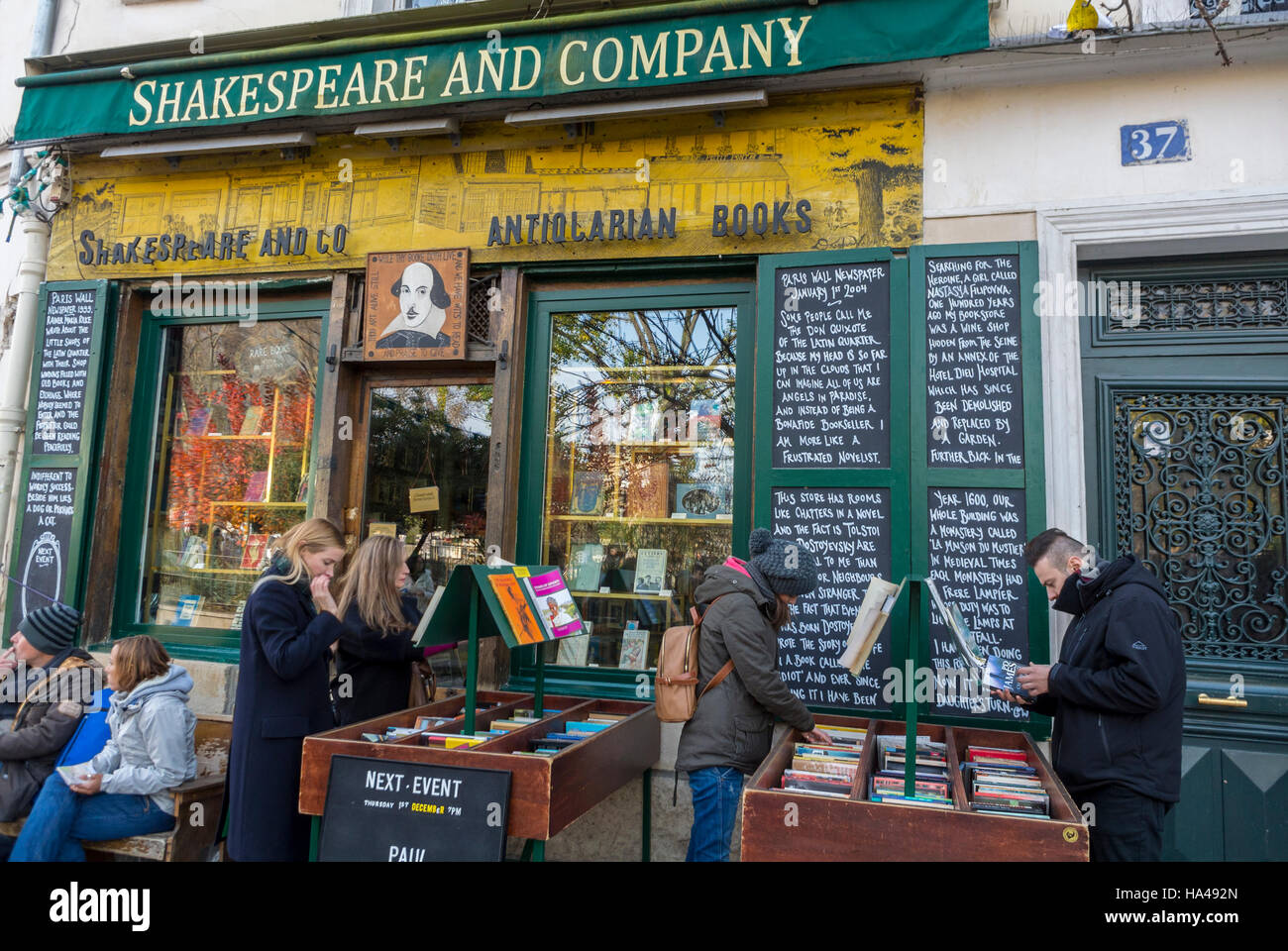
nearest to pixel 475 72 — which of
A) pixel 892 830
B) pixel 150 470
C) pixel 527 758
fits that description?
pixel 150 470

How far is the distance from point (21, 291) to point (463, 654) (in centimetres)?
405

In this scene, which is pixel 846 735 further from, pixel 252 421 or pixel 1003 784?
pixel 252 421

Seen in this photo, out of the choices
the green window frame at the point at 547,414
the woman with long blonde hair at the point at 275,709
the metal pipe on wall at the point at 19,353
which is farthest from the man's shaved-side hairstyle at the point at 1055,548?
the metal pipe on wall at the point at 19,353

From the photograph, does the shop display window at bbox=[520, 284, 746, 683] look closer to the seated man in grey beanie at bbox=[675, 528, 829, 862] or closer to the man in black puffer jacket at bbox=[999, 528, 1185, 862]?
the seated man in grey beanie at bbox=[675, 528, 829, 862]

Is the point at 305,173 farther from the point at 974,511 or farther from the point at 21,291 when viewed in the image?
the point at 974,511

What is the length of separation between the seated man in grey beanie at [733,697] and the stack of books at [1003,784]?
1.94 feet

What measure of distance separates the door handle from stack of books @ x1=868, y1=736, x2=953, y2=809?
1.49m

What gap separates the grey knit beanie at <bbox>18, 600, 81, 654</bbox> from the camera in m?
4.02


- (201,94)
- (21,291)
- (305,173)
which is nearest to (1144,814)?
(305,173)

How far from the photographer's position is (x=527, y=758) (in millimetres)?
3045

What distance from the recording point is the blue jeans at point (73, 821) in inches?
146

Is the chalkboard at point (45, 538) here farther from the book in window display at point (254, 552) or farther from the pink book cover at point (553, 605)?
the pink book cover at point (553, 605)

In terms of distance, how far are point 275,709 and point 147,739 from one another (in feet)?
3.06
